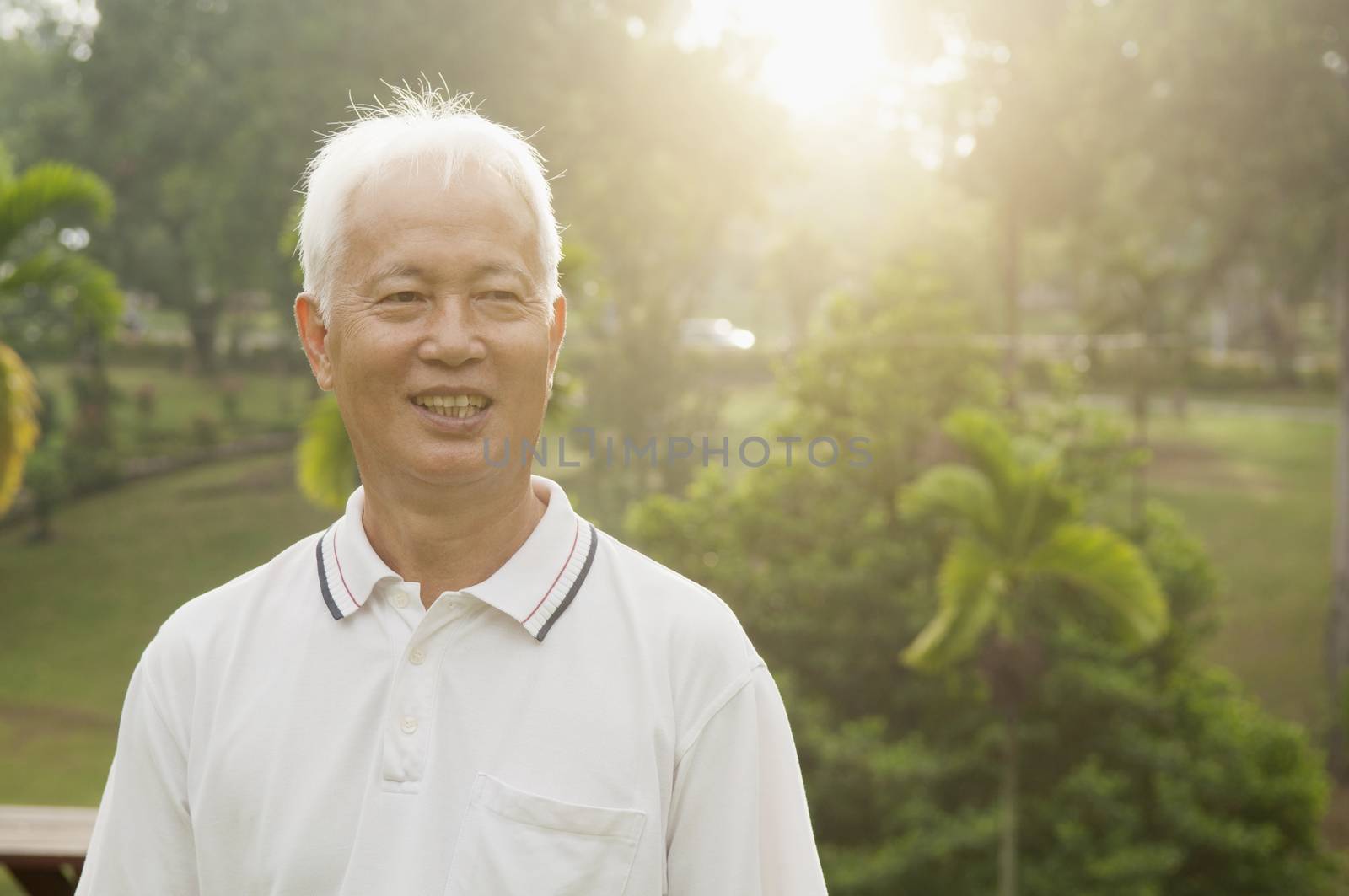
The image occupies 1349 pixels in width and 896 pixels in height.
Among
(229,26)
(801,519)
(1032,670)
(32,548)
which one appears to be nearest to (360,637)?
(1032,670)

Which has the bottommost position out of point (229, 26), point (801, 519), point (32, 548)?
point (32, 548)

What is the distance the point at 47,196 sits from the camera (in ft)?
34.2

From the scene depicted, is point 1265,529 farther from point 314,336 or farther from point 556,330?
point 314,336

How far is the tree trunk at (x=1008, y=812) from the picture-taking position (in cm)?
1252

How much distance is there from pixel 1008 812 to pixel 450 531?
12.0 metres

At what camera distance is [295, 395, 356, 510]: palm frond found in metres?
7.73

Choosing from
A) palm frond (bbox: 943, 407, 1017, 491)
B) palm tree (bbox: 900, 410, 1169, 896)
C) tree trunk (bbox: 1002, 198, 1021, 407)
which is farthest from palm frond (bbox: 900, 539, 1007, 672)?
tree trunk (bbox: 1002, 198, 1021, 407)

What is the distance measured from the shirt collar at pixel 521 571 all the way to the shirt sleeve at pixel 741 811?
→ 233 mm

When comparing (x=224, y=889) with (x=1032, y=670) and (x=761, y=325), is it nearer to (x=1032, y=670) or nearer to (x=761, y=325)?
(x=1032, y=670)

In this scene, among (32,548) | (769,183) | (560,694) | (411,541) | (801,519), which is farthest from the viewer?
(769,183)

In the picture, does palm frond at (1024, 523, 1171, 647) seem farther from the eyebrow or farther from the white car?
the white car

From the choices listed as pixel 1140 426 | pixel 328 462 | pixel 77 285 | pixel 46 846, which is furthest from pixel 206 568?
pixel 46 846

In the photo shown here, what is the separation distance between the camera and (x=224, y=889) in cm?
156

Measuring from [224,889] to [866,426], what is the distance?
14027mm
